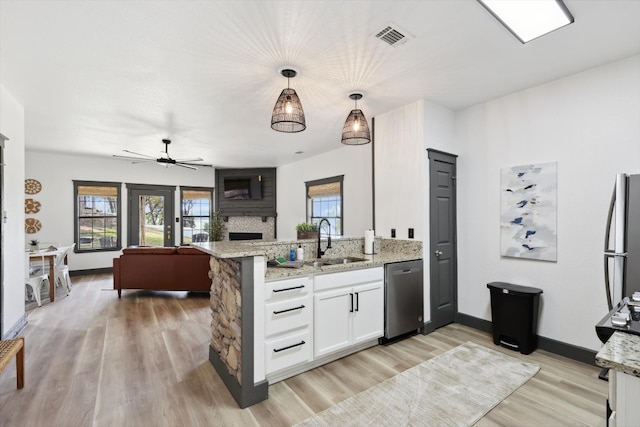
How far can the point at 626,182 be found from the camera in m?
2.25

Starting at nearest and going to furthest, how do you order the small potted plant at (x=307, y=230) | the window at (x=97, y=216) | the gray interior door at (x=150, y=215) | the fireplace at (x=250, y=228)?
1. the small potted plant at (x=307, y=230)
2. the window at (x=97, y=216)
3. the gray interior door at (x=150, y=215)
4. the fireplace at (x=250, y=228)

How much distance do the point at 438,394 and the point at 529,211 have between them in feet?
6.95

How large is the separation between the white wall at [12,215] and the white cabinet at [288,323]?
2958 mm

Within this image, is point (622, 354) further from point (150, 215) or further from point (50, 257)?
point (150, 215)

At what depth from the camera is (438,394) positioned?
2318 mm

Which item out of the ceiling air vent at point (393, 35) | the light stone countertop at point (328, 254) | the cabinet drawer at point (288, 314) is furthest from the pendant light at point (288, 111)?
the cabinet drawer at point (288, 314)

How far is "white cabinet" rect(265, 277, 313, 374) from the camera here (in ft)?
7.72

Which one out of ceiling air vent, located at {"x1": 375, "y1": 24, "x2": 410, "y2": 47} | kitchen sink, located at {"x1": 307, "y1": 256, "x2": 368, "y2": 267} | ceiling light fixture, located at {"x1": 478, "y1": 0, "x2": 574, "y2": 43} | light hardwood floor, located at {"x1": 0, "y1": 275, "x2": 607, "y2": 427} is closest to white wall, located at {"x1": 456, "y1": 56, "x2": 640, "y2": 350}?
light hardwood floor, located at {"x1": 0, "y1": 275, "x2": 607, "y2": 427}

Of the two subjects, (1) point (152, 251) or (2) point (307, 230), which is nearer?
(2) point (307, 230)

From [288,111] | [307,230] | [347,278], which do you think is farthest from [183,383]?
[307,230]

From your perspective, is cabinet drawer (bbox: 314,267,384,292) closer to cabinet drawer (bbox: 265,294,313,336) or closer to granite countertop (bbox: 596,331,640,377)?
cabinet drawer (bbox: 265,294,313,336)

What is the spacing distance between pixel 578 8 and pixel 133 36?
313 centimetres

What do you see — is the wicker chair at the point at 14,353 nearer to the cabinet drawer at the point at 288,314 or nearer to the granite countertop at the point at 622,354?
the cabinet drawer at the point at 288,314

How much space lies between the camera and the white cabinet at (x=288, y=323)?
2352 mm
